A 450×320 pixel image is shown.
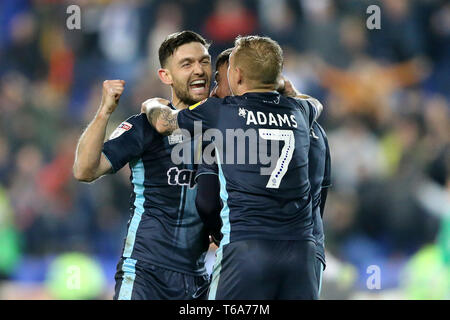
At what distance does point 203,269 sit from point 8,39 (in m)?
6.73

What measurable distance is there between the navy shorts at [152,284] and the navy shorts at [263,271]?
45 cm

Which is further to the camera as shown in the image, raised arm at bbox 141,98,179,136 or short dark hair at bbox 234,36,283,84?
raised arm at bbox 141,98,179,136

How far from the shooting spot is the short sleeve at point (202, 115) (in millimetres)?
3791

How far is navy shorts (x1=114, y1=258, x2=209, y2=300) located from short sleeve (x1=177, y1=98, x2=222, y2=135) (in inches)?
32.1

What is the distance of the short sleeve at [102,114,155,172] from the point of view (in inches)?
159

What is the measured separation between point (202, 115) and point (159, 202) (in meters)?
0.62

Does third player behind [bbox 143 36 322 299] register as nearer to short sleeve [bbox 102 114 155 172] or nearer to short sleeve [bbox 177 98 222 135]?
short sleeve [bbox 177 98 222 135]

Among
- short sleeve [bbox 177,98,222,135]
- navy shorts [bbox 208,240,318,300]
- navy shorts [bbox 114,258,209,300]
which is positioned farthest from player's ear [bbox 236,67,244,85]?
navy shorts [bbox 114,258,209,300]

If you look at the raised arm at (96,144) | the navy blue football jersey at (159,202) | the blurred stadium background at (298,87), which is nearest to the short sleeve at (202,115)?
the navy blue football jersey at (159,202)

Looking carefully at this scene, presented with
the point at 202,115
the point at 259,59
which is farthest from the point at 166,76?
the point at 259,59

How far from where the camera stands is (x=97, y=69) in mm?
9484

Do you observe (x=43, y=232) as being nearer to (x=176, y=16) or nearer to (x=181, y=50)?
(x=176, y=16)
